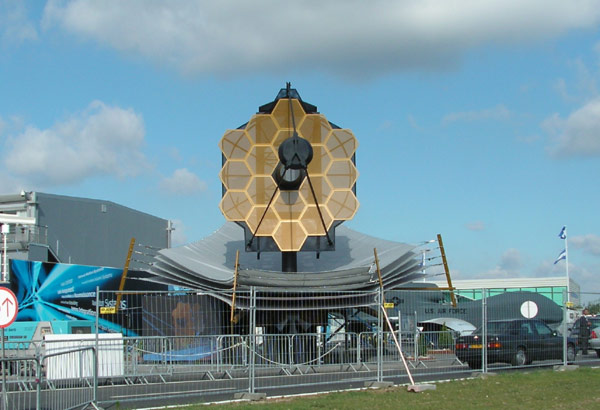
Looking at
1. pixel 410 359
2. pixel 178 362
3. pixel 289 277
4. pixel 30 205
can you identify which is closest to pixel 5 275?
pixel 30 205

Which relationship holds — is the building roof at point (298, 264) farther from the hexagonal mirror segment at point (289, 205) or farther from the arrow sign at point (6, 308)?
the arrow sign at point (6, 308)

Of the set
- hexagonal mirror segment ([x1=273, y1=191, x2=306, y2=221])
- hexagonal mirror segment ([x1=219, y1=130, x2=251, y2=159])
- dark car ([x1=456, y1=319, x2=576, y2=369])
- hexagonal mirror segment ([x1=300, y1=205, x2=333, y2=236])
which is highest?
hexagonal mirror segment ([x1=219, y1=130, x2=251, y2=159])

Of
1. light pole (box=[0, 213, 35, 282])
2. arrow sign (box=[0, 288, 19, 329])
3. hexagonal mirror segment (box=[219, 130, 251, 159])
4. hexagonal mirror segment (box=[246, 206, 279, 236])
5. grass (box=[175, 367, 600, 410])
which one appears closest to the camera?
arrow sign (box=[0, 288, 19, 329])

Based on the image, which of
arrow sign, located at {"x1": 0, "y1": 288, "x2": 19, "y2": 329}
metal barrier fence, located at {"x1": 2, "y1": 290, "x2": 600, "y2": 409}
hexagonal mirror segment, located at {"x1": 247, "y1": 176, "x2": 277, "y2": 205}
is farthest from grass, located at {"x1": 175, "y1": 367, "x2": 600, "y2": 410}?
hexagonal mirror segment, located at {"x1": 247, "y1": 176, "x2": 277, "y2": 205}

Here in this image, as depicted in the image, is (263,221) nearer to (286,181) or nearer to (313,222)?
(286,181)

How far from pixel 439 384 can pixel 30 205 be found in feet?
111

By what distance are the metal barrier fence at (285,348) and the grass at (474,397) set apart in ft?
4.31

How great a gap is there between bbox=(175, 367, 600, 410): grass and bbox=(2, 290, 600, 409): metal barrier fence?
1.31 metres

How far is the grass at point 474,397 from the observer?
14.0 meters

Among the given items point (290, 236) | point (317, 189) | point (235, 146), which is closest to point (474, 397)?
point (290, 236)

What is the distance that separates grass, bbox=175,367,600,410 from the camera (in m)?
14.0

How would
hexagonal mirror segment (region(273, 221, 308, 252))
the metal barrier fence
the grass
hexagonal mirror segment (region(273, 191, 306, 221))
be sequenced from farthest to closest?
hexagonal mirror segment (region(273, 191, 306, 221)) → hexagonal mirror segment (region(273, 221, 308, 252)) → the metal barrier fence → the grass

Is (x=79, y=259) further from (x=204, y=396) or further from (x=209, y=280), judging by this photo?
(x=204, y=396)

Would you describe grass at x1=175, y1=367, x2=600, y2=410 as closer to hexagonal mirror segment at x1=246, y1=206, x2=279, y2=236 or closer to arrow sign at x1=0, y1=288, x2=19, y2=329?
arrow sign at x1=0, y1=288, x2=19, y2=329
